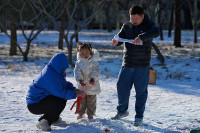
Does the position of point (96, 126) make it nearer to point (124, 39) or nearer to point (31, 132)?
point (31, 132)

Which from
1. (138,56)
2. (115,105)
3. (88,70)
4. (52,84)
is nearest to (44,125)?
(52,84)

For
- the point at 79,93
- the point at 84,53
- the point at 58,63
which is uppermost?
the point at 84,53

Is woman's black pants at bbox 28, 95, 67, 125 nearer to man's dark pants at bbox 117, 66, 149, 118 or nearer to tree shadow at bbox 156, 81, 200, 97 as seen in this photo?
man's dark pants at bbox 117, 66, 149, 118

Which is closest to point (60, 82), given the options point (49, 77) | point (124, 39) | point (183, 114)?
point (49, 77)

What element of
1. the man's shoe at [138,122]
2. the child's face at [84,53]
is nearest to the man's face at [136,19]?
the child's face at [84,53]

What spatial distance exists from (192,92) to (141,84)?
3381mm

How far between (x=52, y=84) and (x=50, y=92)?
13 centimetres

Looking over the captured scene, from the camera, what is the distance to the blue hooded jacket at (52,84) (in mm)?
4383

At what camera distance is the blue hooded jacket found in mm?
4383

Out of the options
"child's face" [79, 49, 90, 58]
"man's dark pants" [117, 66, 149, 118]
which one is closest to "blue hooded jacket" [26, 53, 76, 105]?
"child's face" [79, 49, 90, 58]

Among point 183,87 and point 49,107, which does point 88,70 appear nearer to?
point 49,107

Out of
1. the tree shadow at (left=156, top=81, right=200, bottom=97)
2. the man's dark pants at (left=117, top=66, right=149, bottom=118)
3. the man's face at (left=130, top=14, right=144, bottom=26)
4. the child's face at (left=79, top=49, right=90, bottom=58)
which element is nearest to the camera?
the man's face at (left=130, top=14, right=144, bottom=26)

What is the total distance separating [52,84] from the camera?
4.37m

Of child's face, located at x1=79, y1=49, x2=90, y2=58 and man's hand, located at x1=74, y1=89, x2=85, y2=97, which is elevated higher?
child's face, located at x1=79, y1=49, x2=90, y2=58
